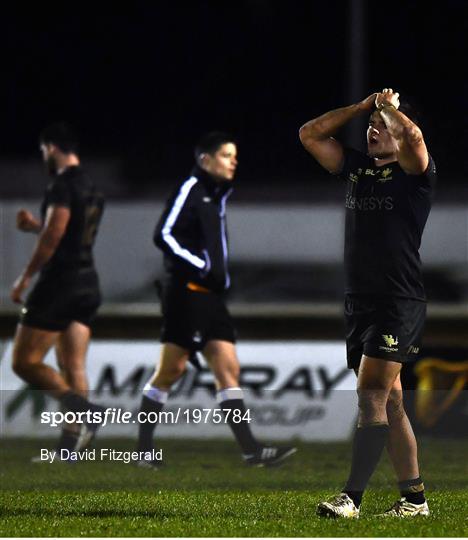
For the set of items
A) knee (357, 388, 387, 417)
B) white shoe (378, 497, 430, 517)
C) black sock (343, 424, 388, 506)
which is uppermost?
knee (357, 388, 387, 417)

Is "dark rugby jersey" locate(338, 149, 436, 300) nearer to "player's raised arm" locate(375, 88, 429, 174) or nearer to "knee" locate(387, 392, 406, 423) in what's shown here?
"player's raised arm" locate(375, 88, 429, 174)

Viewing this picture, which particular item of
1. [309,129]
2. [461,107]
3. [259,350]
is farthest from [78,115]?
[309,129]

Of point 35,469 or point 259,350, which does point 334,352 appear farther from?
point 35,469

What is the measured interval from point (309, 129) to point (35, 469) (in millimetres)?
3433

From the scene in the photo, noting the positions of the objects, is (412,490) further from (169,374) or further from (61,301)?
(61,301)

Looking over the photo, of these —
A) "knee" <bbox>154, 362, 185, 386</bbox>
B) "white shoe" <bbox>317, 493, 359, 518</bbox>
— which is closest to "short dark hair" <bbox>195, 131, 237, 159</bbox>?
"knee" <bbox>154, 362, 185, 386</bbox>

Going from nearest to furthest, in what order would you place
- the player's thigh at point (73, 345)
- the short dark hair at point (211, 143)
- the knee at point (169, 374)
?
the knee at point (169, 374) → the short dark hair at point (211, 143) → the player's thigh at point (73, 345)

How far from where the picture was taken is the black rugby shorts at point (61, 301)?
1093 centimetres

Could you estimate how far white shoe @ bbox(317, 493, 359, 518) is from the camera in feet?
24.7

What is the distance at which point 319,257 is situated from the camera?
19844mm

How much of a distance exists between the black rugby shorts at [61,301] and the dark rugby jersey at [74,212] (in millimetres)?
75

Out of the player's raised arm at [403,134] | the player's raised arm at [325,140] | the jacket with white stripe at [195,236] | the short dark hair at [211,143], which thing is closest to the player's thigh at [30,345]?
the jacket with white stripe at [195,236]

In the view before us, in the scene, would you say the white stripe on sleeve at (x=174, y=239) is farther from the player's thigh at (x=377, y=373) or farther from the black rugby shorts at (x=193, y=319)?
the player's thigh at (x=377, y=373)

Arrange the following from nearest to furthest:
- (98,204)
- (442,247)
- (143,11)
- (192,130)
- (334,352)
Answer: (98,204)
(334,352)
(442,247)
(192,130)
(143,11)
